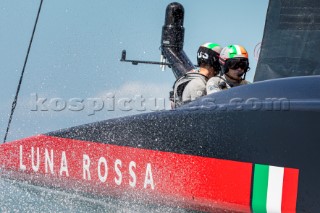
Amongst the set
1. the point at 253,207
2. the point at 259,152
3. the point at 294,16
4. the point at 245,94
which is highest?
the point at 294,16

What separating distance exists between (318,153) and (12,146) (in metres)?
2.76

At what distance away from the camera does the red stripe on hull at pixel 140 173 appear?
11.5ft

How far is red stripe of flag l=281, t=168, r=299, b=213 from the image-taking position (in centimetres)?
322

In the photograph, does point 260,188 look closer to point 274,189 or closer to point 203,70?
point 274,189

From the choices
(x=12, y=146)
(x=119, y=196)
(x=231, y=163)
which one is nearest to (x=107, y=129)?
(x=119, y=196)

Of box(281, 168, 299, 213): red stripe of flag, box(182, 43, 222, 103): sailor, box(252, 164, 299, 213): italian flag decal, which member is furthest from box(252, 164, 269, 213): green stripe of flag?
box(182, 43, 222, 103): sailor

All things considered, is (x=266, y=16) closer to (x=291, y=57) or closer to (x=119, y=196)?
(x=291, y=57)

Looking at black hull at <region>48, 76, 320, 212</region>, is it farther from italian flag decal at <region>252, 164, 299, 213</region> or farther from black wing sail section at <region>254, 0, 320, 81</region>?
black wing sail section at <region>254, 0, 320, 81</region>

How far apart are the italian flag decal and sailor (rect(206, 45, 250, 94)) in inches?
45.2

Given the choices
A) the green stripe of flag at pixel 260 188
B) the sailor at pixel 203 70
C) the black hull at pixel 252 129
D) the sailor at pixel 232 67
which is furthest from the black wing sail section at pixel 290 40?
the green stripe of flag at pixel 260 188

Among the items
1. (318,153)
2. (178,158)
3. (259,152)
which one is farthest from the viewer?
(178,158)

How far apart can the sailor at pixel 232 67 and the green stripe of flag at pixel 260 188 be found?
3.70 feet

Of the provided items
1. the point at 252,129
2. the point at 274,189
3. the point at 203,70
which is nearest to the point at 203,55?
the point at 203,70

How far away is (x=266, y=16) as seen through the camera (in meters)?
4.90
